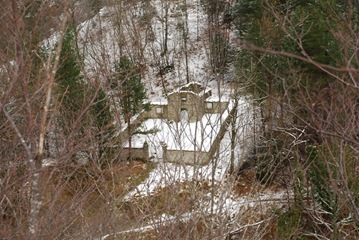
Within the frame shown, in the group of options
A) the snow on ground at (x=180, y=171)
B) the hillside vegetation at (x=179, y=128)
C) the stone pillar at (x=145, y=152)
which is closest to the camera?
the hillside vegetation at (x=179, y=128)

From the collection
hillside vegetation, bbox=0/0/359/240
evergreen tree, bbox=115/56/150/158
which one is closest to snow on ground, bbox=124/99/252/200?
hillside vegetation, bbox=0/0/359/240

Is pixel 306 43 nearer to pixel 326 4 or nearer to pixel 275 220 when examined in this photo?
pixel 326 4

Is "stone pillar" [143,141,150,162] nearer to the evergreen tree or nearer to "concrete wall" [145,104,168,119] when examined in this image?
the evergreen tree

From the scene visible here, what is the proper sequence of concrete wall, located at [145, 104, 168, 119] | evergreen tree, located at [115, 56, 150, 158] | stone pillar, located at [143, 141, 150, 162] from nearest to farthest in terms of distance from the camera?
evergreen tree, located at [115, 56, 150, 158] → stone pillar, located at [143, 141, 150, 162] → concrete wall, located at [145, 104, 168, 119]

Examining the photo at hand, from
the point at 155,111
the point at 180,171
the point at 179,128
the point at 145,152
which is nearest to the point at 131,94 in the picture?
the point at 145,152

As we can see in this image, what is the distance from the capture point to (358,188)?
954 centimetres

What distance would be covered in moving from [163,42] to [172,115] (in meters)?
9.16

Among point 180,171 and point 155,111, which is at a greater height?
point 155,111

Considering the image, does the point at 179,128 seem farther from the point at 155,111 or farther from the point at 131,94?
the point at 155,111

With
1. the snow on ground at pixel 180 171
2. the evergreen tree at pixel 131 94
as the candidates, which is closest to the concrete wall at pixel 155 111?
the snow on ground at pixel 180 171

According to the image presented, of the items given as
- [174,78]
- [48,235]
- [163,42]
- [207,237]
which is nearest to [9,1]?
[48,235]

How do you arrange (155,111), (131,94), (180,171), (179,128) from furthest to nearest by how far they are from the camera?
1. (155,111)
2. (131,94)
3. (179,128)
4. (180,171)

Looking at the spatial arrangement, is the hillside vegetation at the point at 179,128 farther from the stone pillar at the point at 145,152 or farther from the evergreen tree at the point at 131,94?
the stone pillar at the point at 145,152

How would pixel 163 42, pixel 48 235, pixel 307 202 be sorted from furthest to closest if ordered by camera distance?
pixel 163 42
pixel 307 202
pixel 48 235
